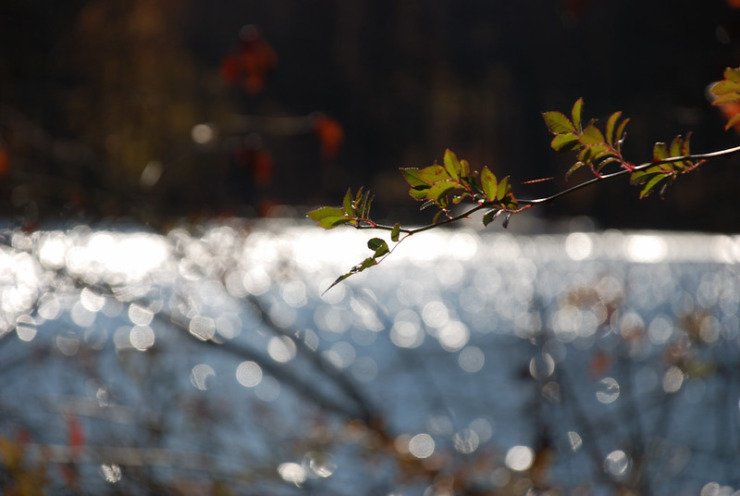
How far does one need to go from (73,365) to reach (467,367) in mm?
16603

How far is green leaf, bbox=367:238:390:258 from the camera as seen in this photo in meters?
1.08

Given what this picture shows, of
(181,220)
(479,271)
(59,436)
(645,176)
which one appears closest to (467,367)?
(59,436)

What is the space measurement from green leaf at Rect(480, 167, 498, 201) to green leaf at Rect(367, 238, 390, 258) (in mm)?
165

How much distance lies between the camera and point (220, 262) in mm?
4441

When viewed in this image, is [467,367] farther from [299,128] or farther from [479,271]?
[479,271]

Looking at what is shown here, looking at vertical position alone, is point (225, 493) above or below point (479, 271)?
above

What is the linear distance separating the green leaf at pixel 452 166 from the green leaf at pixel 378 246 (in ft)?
0.47

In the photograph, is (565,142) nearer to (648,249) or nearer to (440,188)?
(440,188)

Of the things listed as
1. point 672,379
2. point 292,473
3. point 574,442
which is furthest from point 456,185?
point 574,442

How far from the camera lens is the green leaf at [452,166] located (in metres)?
1.13

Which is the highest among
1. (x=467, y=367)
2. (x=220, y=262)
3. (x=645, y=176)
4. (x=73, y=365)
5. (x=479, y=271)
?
(x=645, y=176)

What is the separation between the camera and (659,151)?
1.10 m

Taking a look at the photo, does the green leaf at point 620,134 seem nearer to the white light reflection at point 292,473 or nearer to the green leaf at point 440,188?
the green leaf at point 440,188

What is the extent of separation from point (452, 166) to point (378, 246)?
16 centimetres
